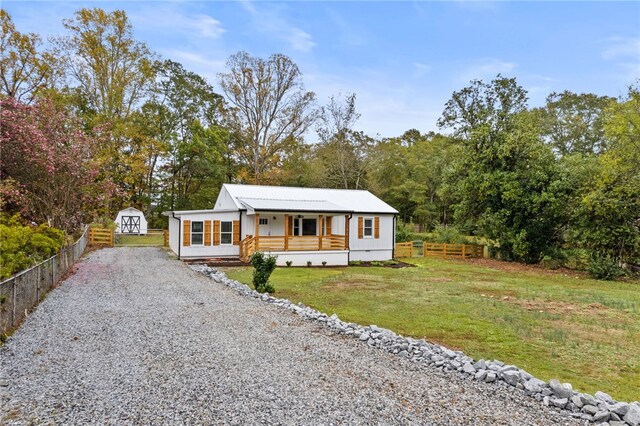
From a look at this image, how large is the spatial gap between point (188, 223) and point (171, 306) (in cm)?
1024

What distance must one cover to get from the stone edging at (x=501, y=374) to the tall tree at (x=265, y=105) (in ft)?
86.2

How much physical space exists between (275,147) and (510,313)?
2660 centimetres

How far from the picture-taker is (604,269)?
52.5 feet

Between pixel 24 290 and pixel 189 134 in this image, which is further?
pixel 189 134

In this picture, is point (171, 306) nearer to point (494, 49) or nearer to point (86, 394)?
point (86, 394)

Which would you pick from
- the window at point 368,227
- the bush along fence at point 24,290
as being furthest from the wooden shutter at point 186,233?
the window at point 368,227

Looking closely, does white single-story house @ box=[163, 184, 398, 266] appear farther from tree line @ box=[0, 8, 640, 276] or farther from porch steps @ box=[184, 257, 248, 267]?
tree line @ box=[0, 8, 640, 276]

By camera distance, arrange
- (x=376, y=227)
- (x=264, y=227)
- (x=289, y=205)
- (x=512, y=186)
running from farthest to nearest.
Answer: (x=376, y=227) < (x=512, y=186) < (x=264, y=227) < (x=289, y=205)

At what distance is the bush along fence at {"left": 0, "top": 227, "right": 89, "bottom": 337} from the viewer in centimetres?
609

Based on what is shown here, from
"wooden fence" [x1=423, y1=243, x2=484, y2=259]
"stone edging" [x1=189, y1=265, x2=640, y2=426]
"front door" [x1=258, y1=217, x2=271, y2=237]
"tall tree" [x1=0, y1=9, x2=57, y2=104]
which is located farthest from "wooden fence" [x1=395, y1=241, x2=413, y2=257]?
"tall tree" [x1=0, y1=9, x2=57, y2=104]

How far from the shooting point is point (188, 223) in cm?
1819

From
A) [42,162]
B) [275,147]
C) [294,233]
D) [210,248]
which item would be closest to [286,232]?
[294,233]

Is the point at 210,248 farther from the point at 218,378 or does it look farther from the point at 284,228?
the point at 218,378

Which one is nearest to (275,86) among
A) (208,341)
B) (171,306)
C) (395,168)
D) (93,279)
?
(395,168)
